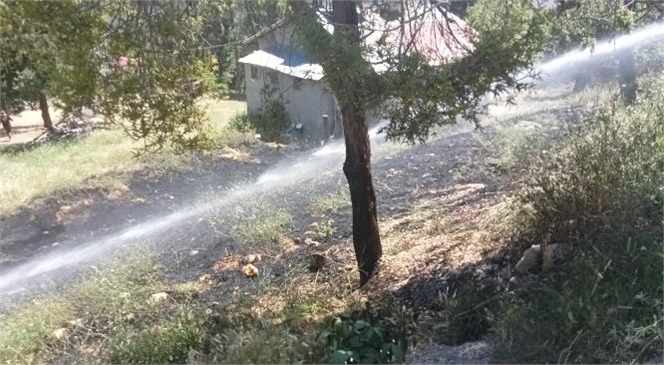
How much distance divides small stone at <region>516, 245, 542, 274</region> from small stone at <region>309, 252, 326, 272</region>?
2094 mm

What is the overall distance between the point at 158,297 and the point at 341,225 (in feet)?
6.80

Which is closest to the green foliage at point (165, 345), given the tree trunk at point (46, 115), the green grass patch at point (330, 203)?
the green grass patch at point (330, 203)

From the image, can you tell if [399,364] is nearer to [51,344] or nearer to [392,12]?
[392,12]

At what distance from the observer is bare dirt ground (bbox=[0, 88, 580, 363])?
453cm

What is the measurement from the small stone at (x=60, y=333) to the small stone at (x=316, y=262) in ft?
6.38

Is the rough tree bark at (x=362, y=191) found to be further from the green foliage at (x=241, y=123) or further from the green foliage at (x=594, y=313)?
the green foliage at (x=241, y=123)

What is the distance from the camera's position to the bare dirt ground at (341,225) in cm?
453

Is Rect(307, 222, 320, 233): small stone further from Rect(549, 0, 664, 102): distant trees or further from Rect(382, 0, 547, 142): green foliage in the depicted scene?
Rect(382, 0, 547, 142): green foliage

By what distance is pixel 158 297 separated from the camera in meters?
5.61

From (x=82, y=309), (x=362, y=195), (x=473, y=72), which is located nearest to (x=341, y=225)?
(x=362, y=195)

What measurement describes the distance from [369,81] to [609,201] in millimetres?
1472

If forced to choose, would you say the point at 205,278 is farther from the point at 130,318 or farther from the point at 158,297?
the point at 130,318

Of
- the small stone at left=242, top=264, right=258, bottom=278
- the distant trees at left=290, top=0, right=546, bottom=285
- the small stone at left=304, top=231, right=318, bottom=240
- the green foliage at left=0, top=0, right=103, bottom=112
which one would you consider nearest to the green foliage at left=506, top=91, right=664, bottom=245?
the distant trees at left=290, top=0, right=546, bottom=285

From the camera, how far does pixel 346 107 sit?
4.16 m
